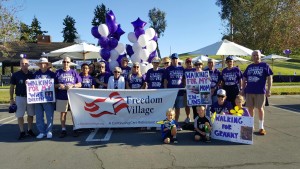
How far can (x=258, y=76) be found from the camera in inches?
283

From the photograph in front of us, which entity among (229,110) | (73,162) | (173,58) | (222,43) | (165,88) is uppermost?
(222,43)

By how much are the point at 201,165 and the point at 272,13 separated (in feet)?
98.1

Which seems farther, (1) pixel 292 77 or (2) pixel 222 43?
(1) pixel 292 77

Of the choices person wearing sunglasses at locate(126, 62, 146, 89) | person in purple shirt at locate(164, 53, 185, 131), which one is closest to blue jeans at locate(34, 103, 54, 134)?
person wearing sunglasses at locate(126, 62, 146, 89)

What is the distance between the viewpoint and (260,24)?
30.5m

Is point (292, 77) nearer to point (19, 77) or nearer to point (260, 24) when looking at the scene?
point (260, 24)

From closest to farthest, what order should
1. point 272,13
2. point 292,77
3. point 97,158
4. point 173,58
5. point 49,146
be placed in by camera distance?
point 97,158, point 49,146, point 173,58, point 292,77, point 272,13

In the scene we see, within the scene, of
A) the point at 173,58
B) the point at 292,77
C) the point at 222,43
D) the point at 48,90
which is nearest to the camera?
the point at 48,90

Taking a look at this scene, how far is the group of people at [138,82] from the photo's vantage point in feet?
23.2

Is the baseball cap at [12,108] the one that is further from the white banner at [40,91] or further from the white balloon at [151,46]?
the white balloon at [151,46]

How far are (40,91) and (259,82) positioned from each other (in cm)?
536

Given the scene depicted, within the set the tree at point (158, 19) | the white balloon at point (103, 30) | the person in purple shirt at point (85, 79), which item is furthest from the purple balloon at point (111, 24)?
the tree at point (158, 19)

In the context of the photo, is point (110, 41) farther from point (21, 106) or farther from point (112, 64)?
point (21, 106)

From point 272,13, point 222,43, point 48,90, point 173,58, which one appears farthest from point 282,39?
point 48,90
